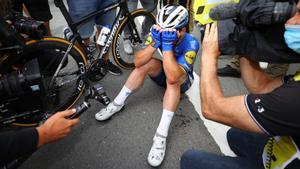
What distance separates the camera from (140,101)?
2.61 metres

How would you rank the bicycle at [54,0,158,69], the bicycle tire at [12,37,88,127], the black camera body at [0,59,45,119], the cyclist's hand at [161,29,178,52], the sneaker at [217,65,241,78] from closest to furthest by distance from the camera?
the black camera body at [0,59,45,119] → the cyclist's hand at [161,29,178,52] → the bicycle tire at [12,37,88,127] → the bicycle at [54,0,158,69] → the sneaker at [217,65,241,78]

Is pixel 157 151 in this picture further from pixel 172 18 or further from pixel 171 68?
pixel 172 18

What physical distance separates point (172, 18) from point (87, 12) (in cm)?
99

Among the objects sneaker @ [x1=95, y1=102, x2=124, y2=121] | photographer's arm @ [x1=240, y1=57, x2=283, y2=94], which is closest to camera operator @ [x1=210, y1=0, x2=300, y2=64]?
photographer's arm @ [x1=240, y1=57, x2=283, y2=94]

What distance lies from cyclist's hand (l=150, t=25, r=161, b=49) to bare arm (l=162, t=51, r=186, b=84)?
13cm

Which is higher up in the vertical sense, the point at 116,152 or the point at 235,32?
the point at 235,32

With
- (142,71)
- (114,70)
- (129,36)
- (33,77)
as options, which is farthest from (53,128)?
(129,36)

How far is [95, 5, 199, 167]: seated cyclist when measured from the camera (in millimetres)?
1950

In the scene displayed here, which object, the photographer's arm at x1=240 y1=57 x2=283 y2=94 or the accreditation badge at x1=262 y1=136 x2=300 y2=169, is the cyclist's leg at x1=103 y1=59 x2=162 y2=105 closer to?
the photographer's arm at x1=240 y1=57 x2=283 y2=94

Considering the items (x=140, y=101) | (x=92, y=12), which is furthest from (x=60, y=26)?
(x=140, y=101)

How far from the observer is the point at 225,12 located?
1.23m

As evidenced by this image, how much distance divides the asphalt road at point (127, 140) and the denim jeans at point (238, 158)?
51 cm

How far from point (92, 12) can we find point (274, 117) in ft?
6.43

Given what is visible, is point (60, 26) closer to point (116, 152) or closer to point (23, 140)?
point (116, 152)
